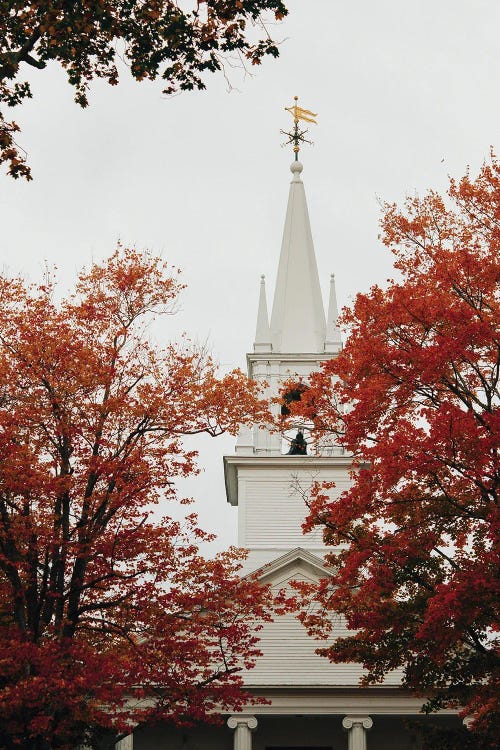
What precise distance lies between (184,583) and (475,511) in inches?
214

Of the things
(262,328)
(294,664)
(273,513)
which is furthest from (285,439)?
(294,664)

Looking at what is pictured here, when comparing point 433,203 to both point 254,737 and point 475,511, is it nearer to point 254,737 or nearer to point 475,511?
point 475,511

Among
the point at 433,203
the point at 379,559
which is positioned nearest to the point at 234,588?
the point at 379,559

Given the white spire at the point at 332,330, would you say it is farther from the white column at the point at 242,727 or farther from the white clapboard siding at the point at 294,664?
the white column at the point at 242,727

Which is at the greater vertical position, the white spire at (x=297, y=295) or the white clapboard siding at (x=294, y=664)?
the white spire at (x=297, y=295)

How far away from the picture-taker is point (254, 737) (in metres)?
35.8

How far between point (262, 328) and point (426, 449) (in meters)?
22.0

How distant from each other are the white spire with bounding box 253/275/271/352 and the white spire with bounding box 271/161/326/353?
0.25 metres

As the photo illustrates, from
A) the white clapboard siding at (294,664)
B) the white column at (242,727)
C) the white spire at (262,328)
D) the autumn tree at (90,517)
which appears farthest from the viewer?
the white spire at (262,328)

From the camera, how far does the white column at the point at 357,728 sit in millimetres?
33938

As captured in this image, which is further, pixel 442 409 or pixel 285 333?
pixel 285 333

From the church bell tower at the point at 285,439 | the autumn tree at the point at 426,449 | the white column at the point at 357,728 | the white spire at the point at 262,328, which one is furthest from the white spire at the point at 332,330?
the autumn tree at the point at 426,449

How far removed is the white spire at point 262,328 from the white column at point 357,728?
12.6 meters

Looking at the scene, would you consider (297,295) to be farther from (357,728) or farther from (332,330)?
(357,728)
